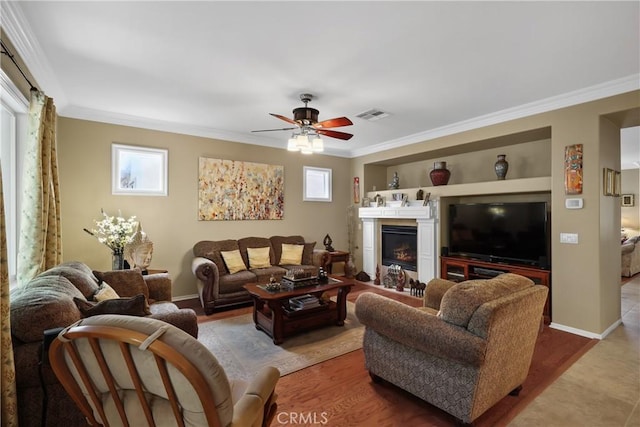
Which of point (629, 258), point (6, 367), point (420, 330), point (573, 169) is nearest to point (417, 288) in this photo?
point (573, 169)

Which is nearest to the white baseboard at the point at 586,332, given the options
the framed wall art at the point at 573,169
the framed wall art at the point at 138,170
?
the framed wall art at the point at 573,169

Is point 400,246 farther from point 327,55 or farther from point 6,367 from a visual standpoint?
point 6,367

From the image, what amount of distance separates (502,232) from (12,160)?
5690 mm

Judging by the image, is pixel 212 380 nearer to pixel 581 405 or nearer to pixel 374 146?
pixel 581 405

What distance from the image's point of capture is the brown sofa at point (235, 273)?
4.17 meters

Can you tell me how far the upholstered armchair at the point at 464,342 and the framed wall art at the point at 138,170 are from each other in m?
3.85

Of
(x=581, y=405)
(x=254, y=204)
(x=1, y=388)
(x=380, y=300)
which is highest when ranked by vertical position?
(x=254, y=204)

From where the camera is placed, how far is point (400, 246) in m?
5.91

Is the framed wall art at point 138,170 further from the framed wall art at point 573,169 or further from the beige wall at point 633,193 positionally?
the beige wall at point 633,193

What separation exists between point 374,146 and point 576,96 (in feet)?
10.6

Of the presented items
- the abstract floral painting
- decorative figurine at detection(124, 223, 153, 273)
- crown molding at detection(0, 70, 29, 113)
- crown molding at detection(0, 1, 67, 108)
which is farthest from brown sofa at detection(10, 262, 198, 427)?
the abstract floral painting

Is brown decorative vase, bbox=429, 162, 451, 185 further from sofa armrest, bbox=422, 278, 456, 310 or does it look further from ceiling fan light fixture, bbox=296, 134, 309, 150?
ceiling fan light fixture, bbox=296, 134, 309, 150

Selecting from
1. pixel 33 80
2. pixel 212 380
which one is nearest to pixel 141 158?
pixel 33 80

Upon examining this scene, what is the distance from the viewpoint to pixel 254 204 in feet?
18.0
